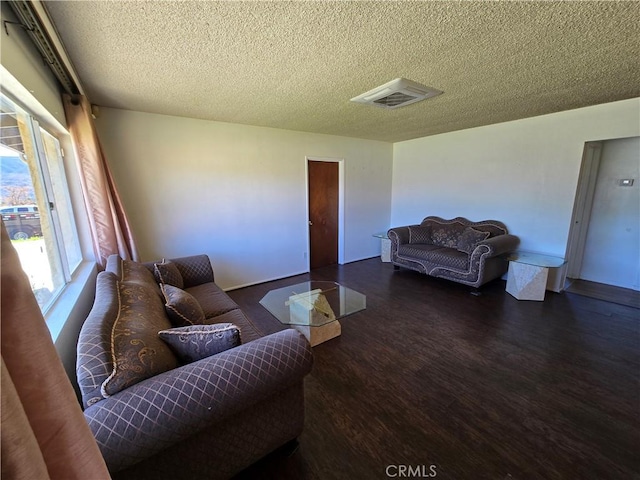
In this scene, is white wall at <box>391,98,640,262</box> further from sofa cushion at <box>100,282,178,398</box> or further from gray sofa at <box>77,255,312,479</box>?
sofa cushion at <box>100,282,178,398</box>

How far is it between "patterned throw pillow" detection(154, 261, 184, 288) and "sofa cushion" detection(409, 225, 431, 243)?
3507 millimetres

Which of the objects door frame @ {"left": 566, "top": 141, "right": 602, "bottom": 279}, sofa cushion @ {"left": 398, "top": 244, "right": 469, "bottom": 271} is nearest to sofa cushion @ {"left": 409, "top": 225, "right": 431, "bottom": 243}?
sofa cushion @ {"left": 398, "top": 244, "right": 469, "bottom": 271}

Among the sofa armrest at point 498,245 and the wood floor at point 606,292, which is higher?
the sofa armrest at point 498,245

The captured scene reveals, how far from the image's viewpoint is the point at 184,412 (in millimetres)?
979

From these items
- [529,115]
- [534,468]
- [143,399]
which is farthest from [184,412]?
[529,115]

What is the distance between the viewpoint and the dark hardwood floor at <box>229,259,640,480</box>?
1.42m

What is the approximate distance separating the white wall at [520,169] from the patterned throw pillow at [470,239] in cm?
45

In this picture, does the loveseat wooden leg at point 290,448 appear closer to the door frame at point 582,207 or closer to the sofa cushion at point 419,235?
the sofa cushion at point 419,235

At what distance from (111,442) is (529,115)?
4.79 meters

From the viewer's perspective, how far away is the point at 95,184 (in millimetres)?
2314

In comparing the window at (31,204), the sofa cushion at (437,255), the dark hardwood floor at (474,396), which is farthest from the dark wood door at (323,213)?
the window at (31,204)

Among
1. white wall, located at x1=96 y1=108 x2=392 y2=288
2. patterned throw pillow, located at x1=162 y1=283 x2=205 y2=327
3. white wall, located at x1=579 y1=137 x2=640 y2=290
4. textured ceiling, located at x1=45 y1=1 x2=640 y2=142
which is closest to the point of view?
textured ceiling, located at x1=45 y1=1 x2=640 y2=142

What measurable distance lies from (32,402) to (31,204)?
5.70ft

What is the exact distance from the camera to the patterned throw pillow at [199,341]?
128cm
